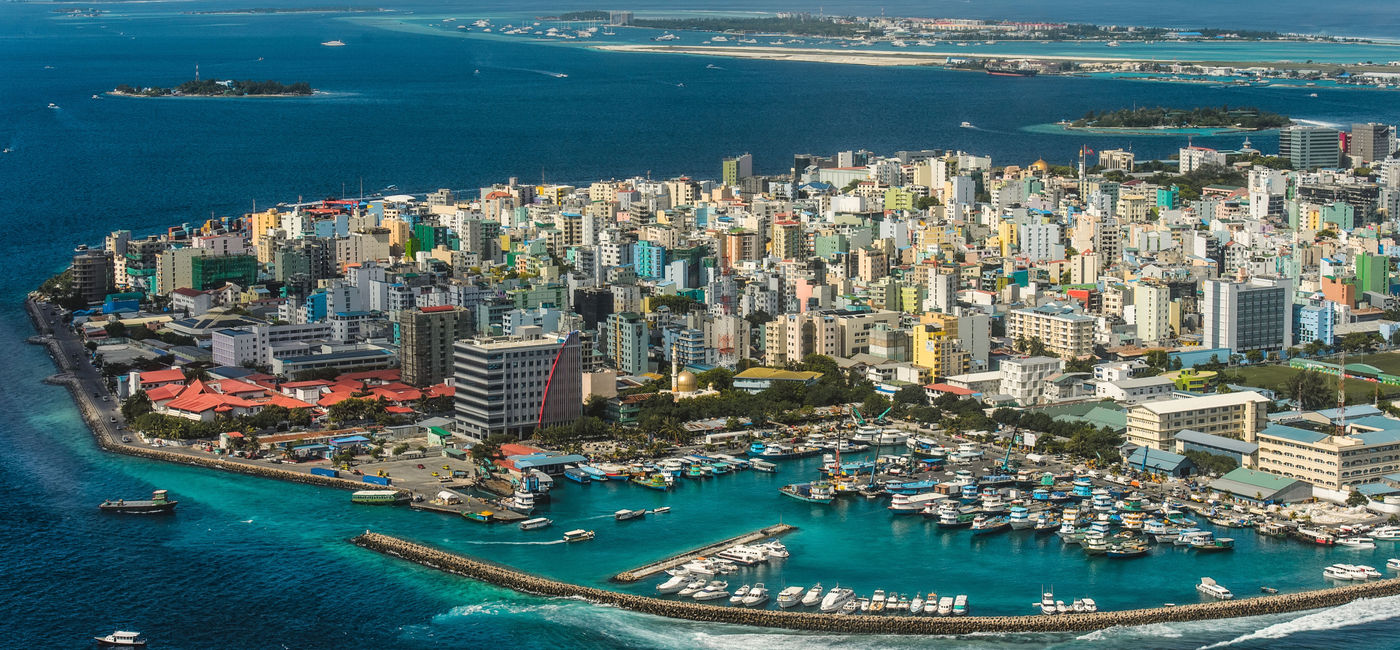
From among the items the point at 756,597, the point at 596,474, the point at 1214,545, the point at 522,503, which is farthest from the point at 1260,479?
the point at 522,503

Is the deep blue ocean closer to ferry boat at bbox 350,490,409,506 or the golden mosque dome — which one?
ferry boat at bbox 350,490,409,506

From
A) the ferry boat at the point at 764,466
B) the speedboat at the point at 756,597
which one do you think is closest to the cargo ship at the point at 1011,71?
the ferry boat at the point at 764,466

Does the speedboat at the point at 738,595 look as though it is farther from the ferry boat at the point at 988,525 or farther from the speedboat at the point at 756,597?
the ferry boat at the point at 988,525

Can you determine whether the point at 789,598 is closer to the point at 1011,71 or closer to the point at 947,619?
the point at 947,619

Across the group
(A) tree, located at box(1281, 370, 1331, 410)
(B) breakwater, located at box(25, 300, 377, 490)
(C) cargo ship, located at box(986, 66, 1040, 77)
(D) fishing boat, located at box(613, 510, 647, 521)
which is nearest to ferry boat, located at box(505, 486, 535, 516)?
(D) fishing boat, located at box(613, 510, 647, 521)

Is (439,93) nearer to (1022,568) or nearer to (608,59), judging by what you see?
(608,59)

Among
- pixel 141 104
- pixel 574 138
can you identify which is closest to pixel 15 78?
pixel 141 104
